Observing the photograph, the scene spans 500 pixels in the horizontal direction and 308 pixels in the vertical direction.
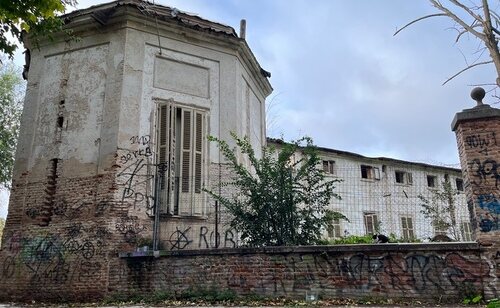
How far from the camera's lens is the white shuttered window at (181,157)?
1070cm

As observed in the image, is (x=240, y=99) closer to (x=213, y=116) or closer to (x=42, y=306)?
(x=213, y=116)

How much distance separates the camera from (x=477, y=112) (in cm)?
793

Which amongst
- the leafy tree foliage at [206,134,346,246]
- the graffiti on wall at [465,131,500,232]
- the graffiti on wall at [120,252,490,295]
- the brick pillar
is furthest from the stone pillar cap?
the leafy tree foliage at [206,134,346,246]

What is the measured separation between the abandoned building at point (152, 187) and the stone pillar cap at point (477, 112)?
0.03 meters

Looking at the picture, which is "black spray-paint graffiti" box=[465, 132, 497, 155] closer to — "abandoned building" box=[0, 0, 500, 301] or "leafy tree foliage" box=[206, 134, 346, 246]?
"abandoned building" box=[0, 0, 500, 301]

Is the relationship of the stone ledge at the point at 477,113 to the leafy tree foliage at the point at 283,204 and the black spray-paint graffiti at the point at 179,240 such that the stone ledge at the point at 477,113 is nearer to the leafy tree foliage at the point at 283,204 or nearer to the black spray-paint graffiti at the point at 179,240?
the leafy tree foliage at the point at 283,204

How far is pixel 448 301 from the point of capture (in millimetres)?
7395

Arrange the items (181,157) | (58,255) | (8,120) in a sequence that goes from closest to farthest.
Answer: (58,255), (181,157), (8,120)

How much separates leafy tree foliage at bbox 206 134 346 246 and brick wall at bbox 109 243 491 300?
101 cm

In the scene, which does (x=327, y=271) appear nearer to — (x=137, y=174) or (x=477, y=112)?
(x=477, y=112)

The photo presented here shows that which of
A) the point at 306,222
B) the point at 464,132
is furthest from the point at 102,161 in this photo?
the point at 464,132

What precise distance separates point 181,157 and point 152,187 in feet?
3.63

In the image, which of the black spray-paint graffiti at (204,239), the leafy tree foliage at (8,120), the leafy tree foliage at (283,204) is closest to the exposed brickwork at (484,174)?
the leafy tree foliage at (283,204)

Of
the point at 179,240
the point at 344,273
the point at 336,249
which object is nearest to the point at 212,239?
the point at 179,240
